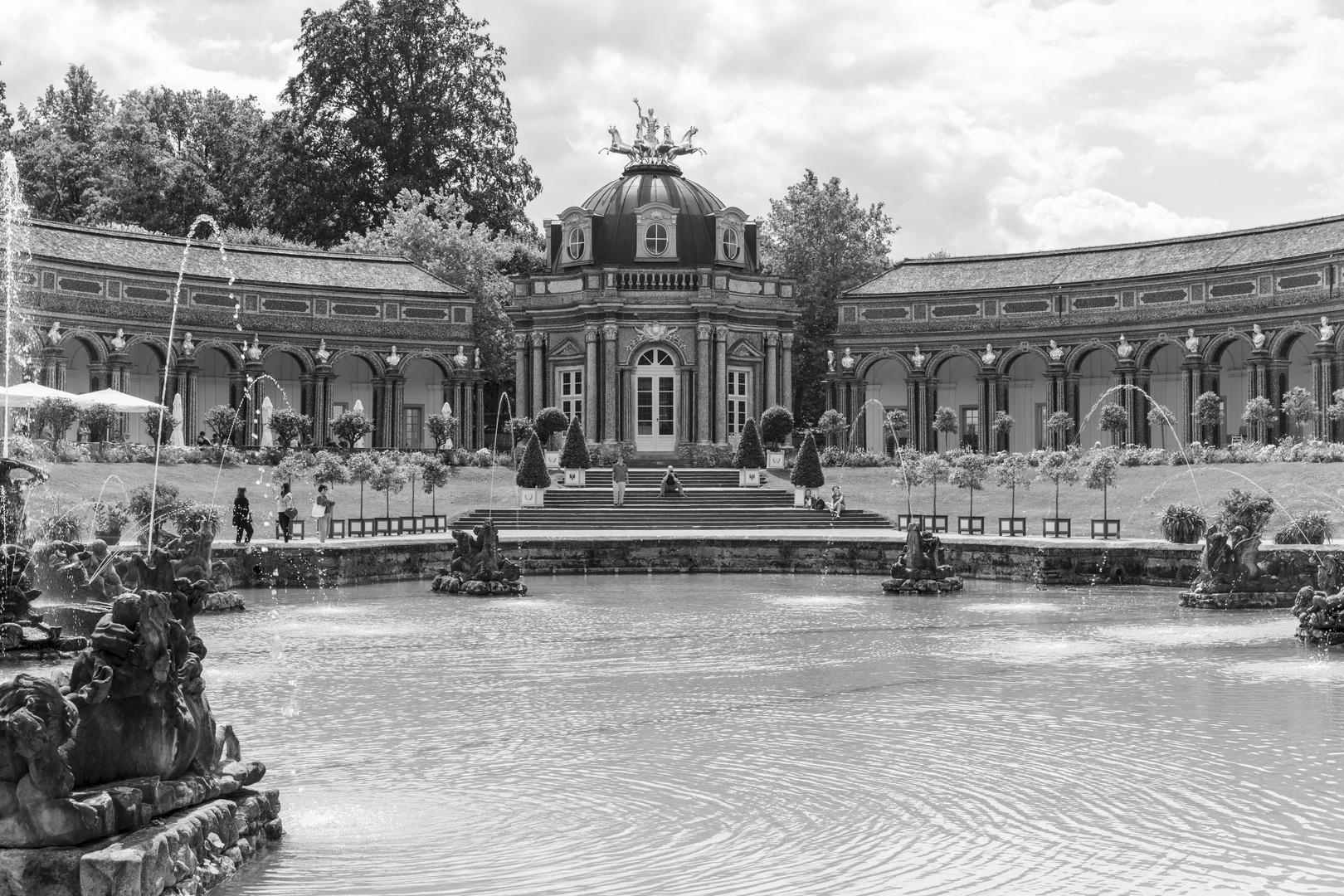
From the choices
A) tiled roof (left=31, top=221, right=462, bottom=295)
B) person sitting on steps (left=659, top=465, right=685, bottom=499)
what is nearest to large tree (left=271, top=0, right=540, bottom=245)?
tiled roof (left=31, top=221, right=462, bottom=295)

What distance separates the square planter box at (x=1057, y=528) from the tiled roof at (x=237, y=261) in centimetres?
2629

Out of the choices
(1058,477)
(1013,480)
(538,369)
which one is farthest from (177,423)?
(1058,477)

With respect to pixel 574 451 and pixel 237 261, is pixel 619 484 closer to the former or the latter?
Answer: pixel 574 451

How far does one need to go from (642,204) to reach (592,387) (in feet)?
23.2

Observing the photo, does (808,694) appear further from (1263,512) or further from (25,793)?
(1263,512)

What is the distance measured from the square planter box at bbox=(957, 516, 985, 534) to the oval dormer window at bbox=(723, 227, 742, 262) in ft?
52.0

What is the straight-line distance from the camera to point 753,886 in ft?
27.0

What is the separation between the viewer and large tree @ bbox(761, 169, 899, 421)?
6128cm

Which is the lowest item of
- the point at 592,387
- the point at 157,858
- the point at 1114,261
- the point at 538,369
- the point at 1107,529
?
the point at 157,858

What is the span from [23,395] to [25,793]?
27.8 metres

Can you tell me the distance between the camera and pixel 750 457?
42.0m

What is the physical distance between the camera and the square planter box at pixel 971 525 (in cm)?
3372

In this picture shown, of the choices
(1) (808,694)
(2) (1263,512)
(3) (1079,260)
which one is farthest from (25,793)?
(3) (1079,260)

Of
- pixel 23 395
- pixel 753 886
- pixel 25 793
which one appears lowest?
pixel 753 886
